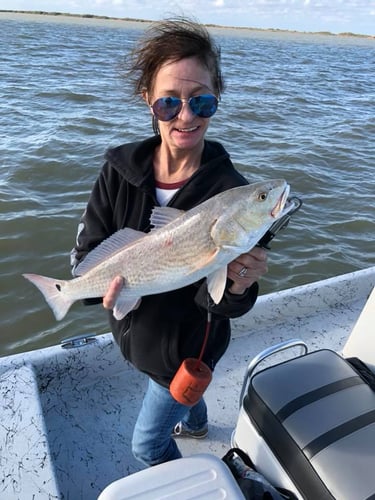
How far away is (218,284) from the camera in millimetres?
1999

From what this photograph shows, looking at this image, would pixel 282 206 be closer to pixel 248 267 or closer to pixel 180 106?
pixel 248 267

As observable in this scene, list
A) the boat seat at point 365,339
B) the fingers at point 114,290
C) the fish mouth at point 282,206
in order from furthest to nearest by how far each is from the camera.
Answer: the boat seat at point 365,339, the fingers at point 114,290, the fish mouth at point 282,206

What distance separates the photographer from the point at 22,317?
5.58 m

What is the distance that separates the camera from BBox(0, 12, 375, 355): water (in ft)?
20.5

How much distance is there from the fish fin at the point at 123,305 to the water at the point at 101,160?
47.7 inches

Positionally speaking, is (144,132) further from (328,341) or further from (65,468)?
(65,468)

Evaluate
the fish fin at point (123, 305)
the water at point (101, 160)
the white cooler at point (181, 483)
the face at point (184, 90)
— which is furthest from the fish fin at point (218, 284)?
the water at point (101, 160)

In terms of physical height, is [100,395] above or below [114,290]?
below

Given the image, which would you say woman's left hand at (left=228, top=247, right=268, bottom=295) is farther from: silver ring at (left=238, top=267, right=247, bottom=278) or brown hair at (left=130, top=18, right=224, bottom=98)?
brown hair at (left=130, top=18, right=224, bottom=98)

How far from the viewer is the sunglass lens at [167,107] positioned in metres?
2.19

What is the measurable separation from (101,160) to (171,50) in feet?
25.6

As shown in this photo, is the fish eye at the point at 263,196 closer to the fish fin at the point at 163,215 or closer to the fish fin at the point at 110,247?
the fish fin at the point at 163,215

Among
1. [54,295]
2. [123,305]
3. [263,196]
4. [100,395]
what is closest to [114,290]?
[123,305]

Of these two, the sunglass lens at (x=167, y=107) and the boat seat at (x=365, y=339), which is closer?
the sunglass lens at (x=167, y=107)
